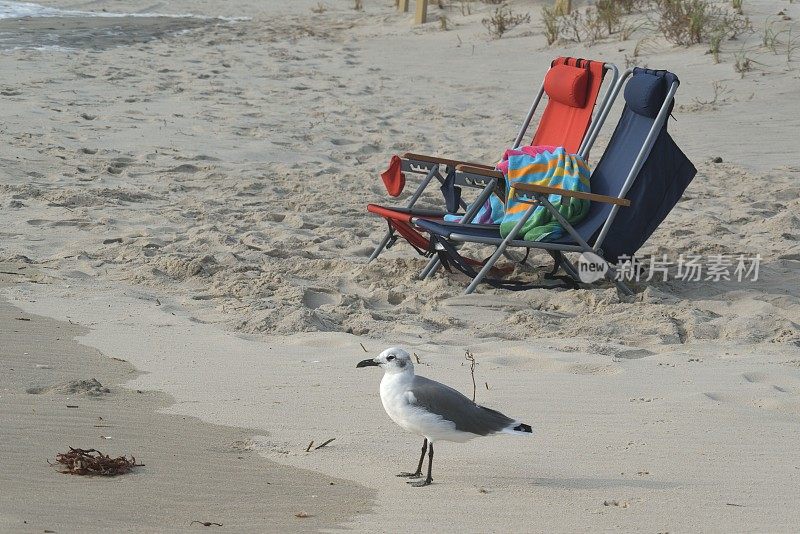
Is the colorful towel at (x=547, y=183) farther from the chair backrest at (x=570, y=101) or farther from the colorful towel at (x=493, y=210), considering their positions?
the chair backrest at (x=570, y=101)

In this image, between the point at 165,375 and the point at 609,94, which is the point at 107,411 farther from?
the point at 609,94

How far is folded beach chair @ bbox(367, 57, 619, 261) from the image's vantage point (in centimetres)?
673

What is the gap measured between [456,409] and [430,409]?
9 centimetres

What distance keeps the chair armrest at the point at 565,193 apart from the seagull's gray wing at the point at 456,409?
257 centimetres

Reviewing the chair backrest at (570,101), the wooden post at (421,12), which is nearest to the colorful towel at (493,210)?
the chair backrest at (570,101)

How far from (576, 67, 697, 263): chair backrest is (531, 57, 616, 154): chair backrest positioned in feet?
1.97

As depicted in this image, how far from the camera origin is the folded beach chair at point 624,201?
6324mm

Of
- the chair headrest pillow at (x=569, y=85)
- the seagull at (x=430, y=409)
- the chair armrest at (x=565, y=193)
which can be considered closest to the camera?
the seagull at (x=430, y=409)

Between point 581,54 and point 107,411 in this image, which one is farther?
point 581,54

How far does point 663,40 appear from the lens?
45.3 feet

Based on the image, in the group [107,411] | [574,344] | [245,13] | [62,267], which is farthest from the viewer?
[245,13]

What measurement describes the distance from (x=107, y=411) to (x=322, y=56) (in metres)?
11.5

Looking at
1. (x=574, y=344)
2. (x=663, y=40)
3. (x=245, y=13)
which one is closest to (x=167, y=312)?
(x=574, y=344)

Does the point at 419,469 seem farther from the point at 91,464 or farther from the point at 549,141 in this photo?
the point at 549,141
